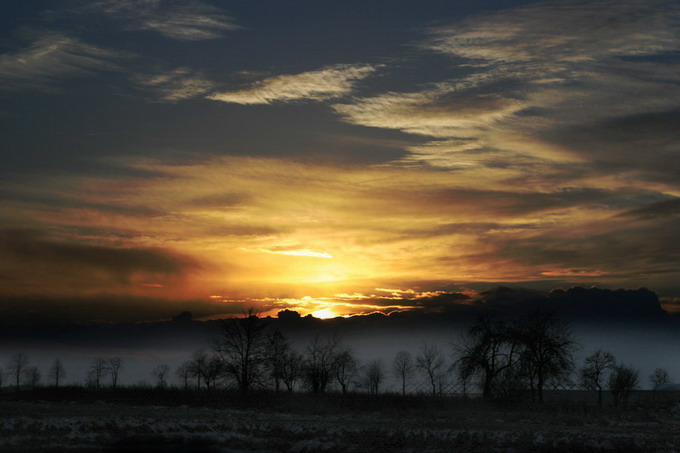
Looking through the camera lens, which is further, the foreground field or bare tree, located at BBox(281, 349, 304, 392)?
bare tree, located at BBox(281, 349, 304, 392)

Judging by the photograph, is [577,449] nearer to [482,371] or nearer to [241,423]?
[241,423]

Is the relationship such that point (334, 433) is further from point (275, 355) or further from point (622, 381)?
point (622, 381)

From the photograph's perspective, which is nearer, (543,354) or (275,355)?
(543,354)

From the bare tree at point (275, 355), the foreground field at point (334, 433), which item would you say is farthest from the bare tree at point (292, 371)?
the foreground field at point (334, 433)

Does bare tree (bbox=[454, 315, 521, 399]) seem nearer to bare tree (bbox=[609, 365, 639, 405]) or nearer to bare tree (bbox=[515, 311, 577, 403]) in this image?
bare tree (bbox=[515, 311, 577, 403])

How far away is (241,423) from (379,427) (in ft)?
32.2

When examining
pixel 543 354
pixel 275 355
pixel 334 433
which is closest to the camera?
pixel 334 433

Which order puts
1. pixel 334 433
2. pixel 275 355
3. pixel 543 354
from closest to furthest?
pixel 334 433, pixel 543 354, pixel 275 355

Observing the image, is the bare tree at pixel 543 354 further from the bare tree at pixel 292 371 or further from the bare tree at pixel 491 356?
the bare tree at pixel 292 371

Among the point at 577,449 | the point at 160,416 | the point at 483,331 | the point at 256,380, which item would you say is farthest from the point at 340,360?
the point at 577,449

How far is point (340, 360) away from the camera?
15938 centimetres

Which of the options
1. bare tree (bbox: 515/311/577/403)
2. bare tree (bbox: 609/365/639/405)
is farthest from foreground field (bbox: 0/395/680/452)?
bare tree (bbox: 609/365/639/405)

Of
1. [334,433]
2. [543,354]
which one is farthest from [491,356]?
[334,433]

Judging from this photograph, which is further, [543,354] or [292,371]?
[292,371]
